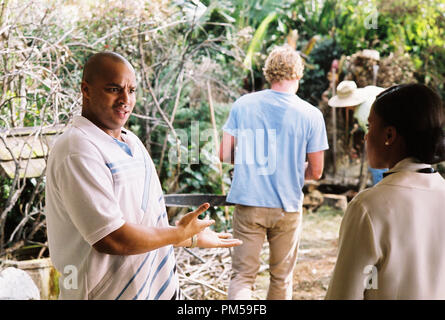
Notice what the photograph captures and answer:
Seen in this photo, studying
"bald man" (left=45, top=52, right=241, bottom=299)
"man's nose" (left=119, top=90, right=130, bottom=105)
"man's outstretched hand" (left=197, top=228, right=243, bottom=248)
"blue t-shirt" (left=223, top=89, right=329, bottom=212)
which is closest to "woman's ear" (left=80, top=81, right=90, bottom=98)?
"bald man" (left=45, top=52, right=241, bottom=299)

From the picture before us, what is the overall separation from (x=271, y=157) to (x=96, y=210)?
1720 mm

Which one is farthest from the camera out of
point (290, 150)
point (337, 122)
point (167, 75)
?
point (337, 122)

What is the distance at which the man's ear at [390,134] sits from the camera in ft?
4.17

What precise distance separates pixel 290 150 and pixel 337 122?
451 centimetres

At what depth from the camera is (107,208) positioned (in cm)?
128

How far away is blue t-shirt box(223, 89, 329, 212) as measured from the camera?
285cm

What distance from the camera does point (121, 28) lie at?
3.84 metres

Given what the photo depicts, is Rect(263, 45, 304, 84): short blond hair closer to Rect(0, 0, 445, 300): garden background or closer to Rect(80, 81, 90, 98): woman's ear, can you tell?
Rect(0, 0, 445, 300): garden background

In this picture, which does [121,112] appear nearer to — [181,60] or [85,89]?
[85,89]

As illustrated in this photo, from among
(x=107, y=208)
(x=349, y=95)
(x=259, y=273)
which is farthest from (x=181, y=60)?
(x=107, y=208)

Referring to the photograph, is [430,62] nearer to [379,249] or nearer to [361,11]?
[361,11]
